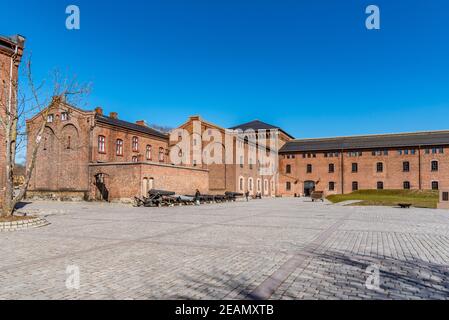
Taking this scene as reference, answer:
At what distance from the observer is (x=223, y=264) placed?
6.22 metres

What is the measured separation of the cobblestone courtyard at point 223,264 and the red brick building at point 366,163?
135 ft

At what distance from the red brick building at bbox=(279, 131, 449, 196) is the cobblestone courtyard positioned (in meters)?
41.1

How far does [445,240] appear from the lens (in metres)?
9.18

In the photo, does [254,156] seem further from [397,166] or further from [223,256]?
[223,256]

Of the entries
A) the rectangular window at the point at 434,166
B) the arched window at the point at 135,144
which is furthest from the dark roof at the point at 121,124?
the rectangular window at the point at 434,166

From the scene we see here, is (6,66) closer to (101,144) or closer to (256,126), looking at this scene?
(101,144)

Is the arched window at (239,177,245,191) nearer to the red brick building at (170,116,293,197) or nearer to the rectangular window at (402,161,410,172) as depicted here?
the red brick building at (170,116,293,197)

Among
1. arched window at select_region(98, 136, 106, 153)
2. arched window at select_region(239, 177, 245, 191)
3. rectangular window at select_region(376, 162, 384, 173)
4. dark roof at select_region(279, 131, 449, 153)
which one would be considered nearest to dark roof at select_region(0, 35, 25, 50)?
arched window at select_region(98, 136, 106, 153)

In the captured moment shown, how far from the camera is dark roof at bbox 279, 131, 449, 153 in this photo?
47.5m

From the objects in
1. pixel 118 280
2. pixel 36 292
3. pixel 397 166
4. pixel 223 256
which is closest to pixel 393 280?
pixel 223 256

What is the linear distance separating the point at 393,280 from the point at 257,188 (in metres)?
43.6

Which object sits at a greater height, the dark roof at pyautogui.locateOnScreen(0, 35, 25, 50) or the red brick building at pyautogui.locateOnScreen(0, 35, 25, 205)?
the dark roof at pyautogui.locateOnScreen(0, 35, 25, 50)

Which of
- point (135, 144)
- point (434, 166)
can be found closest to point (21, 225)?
point (135, 144)
